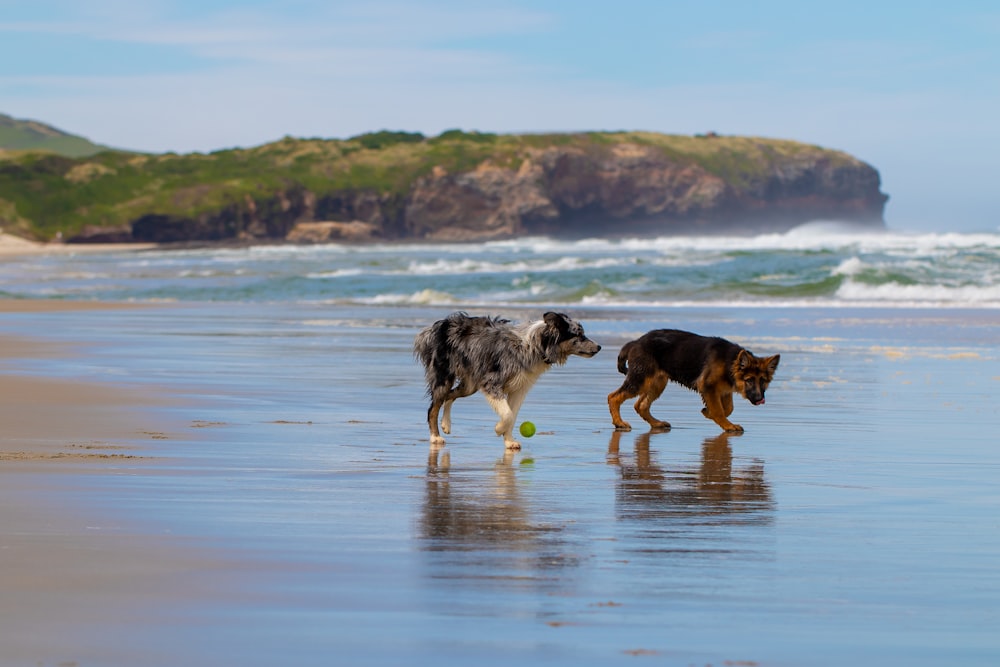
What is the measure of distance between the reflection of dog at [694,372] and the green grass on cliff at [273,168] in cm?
10596

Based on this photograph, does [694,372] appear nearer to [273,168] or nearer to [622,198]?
[273,168]

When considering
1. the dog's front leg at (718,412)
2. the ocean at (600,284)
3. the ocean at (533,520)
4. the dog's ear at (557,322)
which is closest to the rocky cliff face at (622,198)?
the ocean at (600,284)

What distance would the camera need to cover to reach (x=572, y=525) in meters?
6.11

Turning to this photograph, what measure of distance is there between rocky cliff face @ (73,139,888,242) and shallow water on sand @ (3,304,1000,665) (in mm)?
106055

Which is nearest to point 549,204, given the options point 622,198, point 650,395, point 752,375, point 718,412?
point 622,198

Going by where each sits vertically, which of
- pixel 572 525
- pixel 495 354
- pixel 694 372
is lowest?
pixel 572 525

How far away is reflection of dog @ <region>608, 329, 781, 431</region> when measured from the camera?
9695 millimetres

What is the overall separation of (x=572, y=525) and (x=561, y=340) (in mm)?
3054

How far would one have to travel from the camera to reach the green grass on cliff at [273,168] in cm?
11719

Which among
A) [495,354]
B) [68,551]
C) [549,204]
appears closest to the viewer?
[68,551]

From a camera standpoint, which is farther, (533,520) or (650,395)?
(650,395)

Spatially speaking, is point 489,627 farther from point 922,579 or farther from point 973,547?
point 973,547

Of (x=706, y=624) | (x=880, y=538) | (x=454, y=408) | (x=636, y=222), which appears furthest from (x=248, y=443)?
(x=636, y=222)

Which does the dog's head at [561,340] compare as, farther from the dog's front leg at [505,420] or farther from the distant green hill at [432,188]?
the distant green hill at [432,188]
